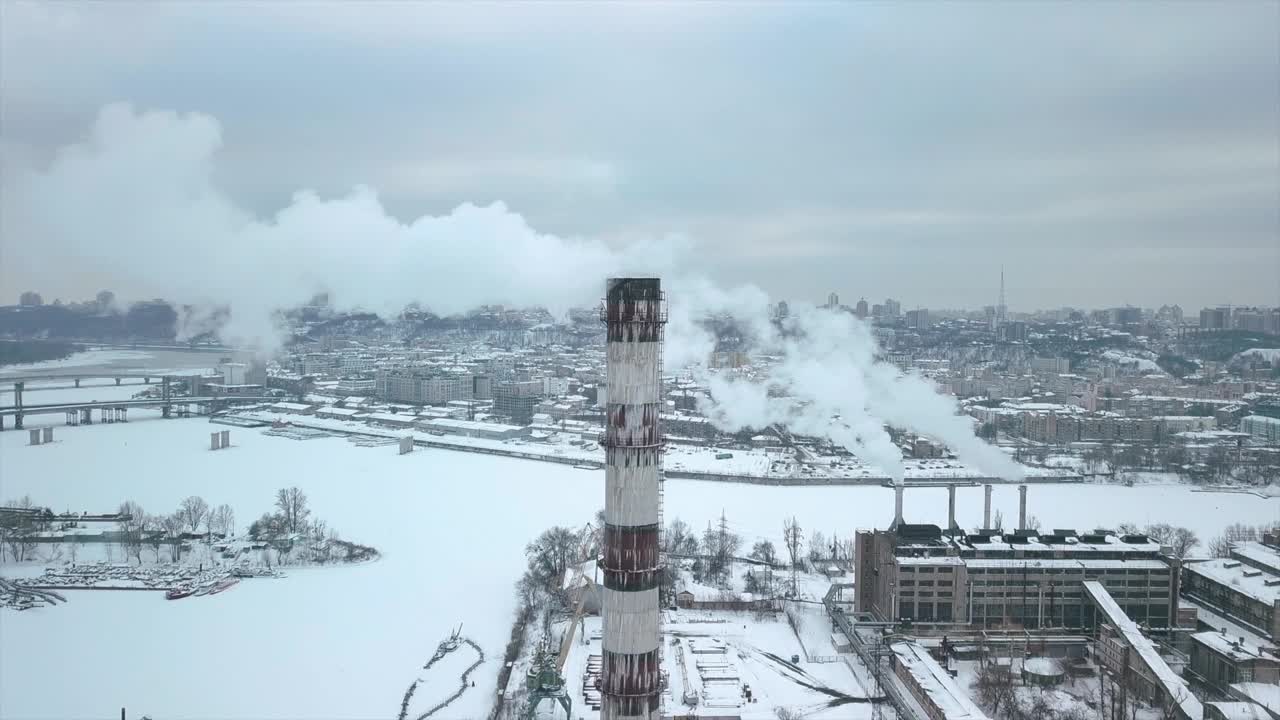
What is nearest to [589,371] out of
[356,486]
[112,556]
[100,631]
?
[356,486]

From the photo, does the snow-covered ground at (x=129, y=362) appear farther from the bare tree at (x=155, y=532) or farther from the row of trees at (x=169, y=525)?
the bare tree at (x=155, y=532)

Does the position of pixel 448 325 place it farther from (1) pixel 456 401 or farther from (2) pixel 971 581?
(2) pixel 971 581

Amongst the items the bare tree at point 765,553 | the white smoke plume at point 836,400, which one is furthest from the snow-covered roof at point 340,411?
the bare tree at point 765,553

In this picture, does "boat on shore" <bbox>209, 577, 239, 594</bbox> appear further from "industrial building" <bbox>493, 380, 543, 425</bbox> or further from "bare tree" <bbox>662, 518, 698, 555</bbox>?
"industrial building" <bbox>493, 380, 543, 425</bbox>

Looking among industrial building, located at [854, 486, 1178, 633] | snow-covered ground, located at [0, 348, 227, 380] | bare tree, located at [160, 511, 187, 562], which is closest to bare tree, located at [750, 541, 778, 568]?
industrial building, located at [854, 486, 1178, 633]

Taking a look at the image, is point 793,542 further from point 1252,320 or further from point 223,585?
point 1252,320
